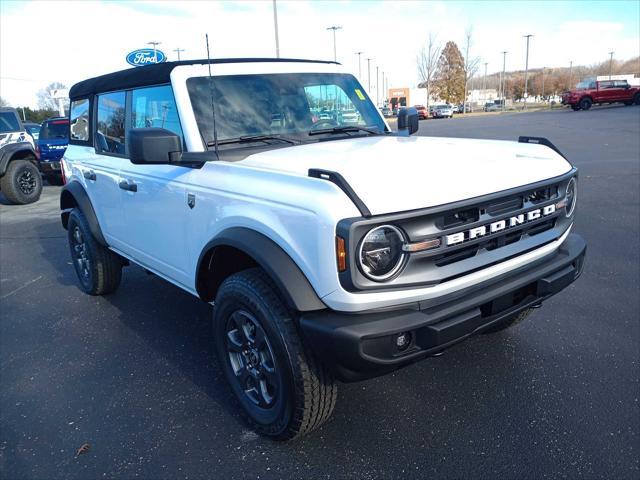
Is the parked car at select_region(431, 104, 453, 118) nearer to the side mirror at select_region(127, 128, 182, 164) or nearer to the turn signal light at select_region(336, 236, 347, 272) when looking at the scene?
the side mirror at select_region(127, 128, 182, 164)

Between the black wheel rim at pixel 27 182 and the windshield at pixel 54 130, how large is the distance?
7.84 feet

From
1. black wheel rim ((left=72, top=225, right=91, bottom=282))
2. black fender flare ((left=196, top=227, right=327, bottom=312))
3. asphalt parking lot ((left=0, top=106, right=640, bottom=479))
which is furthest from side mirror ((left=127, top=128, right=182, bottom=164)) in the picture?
black wheel rim ((left=72, top=225, right=91, bottom=282))

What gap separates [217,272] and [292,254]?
888mm

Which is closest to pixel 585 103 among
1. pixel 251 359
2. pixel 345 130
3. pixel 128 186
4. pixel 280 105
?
pixel 345 130

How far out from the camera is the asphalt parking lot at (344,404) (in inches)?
98.7

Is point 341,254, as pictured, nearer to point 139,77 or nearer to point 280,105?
point 280,105

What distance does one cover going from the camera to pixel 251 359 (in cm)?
276

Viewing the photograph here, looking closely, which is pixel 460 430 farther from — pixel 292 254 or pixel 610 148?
pixel 610 148

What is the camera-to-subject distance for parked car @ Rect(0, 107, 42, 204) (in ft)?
35.9

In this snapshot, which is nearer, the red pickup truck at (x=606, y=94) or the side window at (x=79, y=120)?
the side window at (x=79, y=120)

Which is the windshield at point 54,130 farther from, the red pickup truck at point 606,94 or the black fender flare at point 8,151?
the red pickup truck at point 606,94

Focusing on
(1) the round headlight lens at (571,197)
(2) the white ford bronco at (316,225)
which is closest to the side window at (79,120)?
(2) the white ford bronco at (316,225)

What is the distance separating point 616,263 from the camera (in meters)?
5.02

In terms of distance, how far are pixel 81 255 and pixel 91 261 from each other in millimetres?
416
